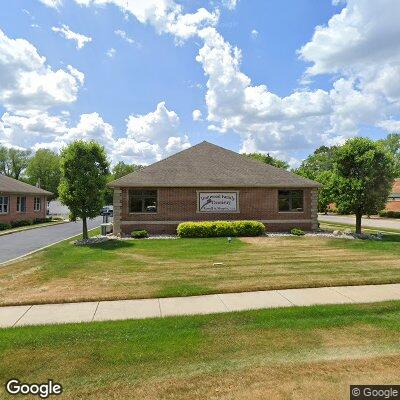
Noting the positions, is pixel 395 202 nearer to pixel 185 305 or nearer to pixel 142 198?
pixel 142 198

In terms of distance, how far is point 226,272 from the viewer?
1270cm

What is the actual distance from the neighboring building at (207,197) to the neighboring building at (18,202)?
52.4 ft

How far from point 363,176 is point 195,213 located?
1124 cm

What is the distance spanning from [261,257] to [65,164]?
42.1 ft

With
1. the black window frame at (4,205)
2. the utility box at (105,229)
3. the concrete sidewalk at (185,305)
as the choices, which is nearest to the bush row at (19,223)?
the black window frame at (4,205)

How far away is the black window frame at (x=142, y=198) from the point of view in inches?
981

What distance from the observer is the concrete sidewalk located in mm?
8352

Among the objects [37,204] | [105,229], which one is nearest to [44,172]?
[37,204]

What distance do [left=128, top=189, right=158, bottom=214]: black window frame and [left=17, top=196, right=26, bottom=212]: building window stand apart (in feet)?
61.2

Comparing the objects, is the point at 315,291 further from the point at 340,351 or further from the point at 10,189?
the point at 10,189

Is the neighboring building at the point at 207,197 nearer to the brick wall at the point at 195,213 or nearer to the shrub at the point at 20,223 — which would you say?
the brick wall at the point at 195,213

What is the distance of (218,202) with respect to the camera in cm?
2555

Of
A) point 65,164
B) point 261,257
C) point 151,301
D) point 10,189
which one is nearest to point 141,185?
point 65,164

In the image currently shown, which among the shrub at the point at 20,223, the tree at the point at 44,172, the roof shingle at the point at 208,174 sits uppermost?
the tree at the point at 44,172
